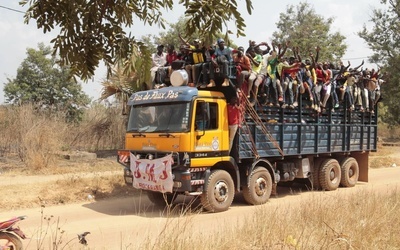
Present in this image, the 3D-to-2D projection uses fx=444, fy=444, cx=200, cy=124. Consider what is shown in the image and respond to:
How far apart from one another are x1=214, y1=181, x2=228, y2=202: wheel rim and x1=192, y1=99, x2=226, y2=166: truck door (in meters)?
0.50

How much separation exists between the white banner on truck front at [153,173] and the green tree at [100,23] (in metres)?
5.84

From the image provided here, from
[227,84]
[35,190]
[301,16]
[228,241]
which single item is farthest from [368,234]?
[301,16]

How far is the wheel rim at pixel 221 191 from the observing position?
9055 millimetres

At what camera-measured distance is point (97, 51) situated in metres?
2.81

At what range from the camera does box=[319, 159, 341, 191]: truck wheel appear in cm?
1196

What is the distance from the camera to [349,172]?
13016 mm

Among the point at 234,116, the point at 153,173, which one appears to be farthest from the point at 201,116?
the point at 153,173

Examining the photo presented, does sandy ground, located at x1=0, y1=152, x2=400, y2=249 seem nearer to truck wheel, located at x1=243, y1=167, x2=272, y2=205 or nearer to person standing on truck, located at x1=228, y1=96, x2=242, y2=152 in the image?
truck wheel, located at x1=243, y1=167, x2=272, y2=205

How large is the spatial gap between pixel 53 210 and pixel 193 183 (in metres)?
3.13

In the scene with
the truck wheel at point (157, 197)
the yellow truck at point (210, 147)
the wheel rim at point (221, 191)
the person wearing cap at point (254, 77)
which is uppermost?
the person wearing cap at point (254, 77)

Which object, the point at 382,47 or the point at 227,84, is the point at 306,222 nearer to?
the point at 227,84

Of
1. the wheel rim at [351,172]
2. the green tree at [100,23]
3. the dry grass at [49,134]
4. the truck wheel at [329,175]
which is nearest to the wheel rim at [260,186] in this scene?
the truck wheel at [329,175]

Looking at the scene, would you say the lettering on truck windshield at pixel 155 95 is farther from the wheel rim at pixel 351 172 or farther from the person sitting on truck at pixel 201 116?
the wheel rim at pixel 351 172

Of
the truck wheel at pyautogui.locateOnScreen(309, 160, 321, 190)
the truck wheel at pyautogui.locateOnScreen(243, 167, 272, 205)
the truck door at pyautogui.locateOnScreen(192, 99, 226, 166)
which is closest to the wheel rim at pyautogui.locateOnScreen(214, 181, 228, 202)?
the truck door at pyautogui.locateOnScreen(192, 99, 226, 166)
